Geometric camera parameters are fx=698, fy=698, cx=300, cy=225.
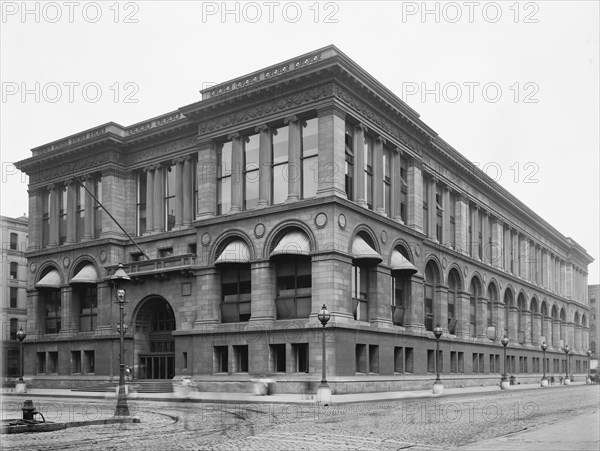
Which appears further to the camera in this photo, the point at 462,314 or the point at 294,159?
the point at 462,314

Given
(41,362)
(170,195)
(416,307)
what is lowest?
(41,362)

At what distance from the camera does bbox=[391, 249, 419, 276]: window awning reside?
47.5m

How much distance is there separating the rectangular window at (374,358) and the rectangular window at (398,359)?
3.34 metres

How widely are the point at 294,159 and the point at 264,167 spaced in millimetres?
2503

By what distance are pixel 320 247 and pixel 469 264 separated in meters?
27.9

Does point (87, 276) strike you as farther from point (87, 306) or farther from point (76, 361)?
point (76, 361)

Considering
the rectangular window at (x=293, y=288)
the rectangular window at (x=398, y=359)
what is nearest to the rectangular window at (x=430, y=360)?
the rectangular window at (x=398, y=359)

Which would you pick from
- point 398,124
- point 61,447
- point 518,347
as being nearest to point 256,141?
point 398,124

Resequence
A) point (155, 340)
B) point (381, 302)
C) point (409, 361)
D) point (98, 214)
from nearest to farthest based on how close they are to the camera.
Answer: point (381, 302), point (409, 361), point (155, 340), point (98, 214)

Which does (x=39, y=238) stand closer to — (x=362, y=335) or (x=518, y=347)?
(x=362, y=335)

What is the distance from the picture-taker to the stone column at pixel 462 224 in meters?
64.0

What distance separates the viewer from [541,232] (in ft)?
300

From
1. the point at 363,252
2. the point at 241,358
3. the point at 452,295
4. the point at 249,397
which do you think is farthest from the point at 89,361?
the point at 452,295

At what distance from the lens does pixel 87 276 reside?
Answer: 5488cm
